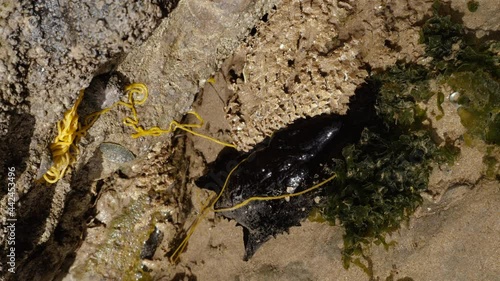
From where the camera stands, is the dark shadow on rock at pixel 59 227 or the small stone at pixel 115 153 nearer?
the dark shadow on rock at pixel 59 227

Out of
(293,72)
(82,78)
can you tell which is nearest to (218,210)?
(293,72)

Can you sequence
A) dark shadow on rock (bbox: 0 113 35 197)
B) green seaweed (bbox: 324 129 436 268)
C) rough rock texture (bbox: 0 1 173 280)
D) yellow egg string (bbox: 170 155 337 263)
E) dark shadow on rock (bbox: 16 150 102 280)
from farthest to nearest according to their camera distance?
Result: yellow egg string (bbox: 170 155 337 263)
dark shadow on rock (bbox: 16 150 102 280)
green seaweed (bbox: 324 129 436 268)
dark shadow on rock (bbox: 0 113 35 197)
rough rock texture (bbox: 0 1 173 280)

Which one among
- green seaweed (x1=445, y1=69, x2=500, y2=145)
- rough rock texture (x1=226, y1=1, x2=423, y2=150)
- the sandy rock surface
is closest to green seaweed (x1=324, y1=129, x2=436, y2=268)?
the sandy rock surface

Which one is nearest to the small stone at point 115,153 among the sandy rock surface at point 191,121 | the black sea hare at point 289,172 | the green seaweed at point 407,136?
the sandy rock surface at point 191,121

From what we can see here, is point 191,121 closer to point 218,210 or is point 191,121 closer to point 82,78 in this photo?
point 218,210

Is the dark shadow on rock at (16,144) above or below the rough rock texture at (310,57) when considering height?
below

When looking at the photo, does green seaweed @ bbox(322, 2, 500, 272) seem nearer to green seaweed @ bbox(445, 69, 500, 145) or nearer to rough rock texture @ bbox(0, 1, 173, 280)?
green seaweed @ bbox(445, 69, 500, 145)

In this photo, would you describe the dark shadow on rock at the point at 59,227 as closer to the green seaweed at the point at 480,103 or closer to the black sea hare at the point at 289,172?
the black sea hare at the point at 289,172

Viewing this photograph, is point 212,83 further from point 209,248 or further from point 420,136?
point 420,136
